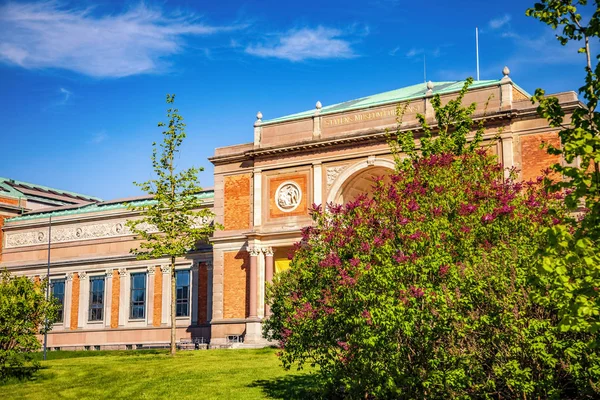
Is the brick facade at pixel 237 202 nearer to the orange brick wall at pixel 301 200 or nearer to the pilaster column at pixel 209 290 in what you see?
the orange brick wall at pixel 301 200

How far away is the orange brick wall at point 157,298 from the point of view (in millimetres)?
50344

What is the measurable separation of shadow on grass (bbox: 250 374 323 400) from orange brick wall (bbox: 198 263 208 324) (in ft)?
83.2

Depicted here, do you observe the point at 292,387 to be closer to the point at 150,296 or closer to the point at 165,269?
the point at 165,269

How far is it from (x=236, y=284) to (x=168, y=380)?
1946 centimetres

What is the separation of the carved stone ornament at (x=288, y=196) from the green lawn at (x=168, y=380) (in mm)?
12983

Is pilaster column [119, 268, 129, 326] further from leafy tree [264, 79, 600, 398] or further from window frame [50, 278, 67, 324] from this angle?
leafy tree [264, 79, 600, 398]

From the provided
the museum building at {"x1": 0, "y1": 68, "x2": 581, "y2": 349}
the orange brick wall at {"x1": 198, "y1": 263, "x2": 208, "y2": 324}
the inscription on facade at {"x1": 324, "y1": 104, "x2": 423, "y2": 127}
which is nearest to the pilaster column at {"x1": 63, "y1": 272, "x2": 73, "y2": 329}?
the museum building at {"x1": 0, "y1": 68, "x2": 581, "y2": 349}

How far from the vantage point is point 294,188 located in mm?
42344

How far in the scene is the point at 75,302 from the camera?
54.8 metres

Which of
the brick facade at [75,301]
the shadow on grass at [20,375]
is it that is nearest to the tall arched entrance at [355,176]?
the shadow on grass at [20,375]

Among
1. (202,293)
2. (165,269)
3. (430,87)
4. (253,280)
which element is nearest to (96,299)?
(165,269)

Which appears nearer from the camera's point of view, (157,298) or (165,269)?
(165,269)

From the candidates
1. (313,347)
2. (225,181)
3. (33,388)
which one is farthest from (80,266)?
(313,347)

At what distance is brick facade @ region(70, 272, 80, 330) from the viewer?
54.5 meters
